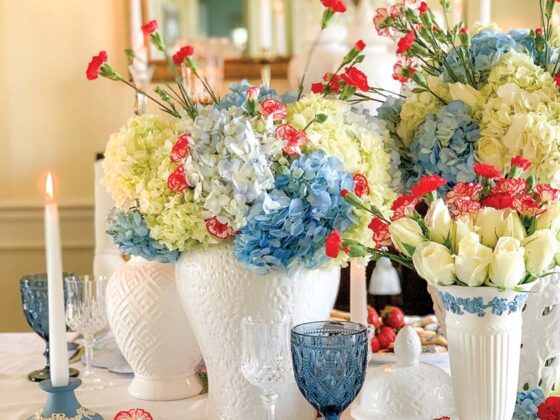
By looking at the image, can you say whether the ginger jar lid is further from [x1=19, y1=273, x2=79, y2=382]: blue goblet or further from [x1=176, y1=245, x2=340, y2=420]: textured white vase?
[x1=19, y1=273, x2=79, y2=382]: blue goblet

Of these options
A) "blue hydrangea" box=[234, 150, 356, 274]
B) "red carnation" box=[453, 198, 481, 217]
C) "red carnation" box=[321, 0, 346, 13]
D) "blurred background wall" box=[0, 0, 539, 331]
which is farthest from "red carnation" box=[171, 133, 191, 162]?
"blurred background wall" box=[0, 0, 539, 331]

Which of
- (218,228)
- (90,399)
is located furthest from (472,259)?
(90,399)

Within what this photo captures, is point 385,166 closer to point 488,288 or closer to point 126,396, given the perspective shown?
point 488,288

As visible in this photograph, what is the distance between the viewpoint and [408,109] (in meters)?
1.12

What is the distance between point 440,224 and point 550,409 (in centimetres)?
27

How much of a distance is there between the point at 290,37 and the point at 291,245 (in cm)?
221

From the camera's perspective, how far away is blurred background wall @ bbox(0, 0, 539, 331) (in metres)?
3.15

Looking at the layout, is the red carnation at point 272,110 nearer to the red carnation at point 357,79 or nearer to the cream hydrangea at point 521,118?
the red carnation at point 357,79

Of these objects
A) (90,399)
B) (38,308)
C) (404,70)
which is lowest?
(90,399)

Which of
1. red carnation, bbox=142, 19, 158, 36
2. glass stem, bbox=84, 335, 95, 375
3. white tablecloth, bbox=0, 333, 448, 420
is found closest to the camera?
red carnation, bbox=142, 19, 158, 36

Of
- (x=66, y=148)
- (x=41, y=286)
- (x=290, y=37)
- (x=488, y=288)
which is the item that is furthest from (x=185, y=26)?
(x=488, y=288)

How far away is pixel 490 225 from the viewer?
0.85 m

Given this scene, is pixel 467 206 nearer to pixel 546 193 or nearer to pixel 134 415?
pixel 546 193

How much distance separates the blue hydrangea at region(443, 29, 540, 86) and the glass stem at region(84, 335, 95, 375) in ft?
2.31
